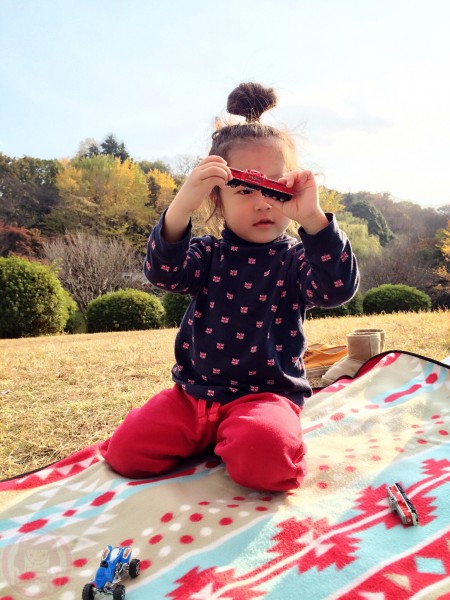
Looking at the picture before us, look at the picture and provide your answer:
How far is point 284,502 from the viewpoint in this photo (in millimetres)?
1321

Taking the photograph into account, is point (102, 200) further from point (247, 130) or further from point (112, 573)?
point (112, 573)

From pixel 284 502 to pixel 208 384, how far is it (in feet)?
1.67

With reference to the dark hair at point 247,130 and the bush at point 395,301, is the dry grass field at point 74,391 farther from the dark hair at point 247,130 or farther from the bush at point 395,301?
the bush at point 395,301

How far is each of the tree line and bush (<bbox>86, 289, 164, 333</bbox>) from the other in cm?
519

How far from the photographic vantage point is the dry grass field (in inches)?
75.4

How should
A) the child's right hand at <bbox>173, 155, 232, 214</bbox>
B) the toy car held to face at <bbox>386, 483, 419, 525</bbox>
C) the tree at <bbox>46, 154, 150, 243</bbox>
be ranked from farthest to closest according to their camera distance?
the tree at <bbox>46, 154, 150, 243</bbox> → the child's right hand at <bbox>173, 155, 232, 214</bbox> → the toy car held to face at <bbox>386, 483, 419, 525</bbox>

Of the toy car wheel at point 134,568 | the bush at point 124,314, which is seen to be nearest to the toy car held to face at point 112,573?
the toy car wheel at point 134,568

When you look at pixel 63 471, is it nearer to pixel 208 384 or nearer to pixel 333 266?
pixel 208 384

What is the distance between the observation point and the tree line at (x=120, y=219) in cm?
1933

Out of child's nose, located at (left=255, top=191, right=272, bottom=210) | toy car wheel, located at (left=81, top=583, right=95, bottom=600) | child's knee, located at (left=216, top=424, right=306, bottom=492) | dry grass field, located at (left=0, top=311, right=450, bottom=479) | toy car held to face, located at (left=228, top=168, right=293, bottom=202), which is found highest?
toy car held to face, located at (left=228, top=168, right=293, bottom=202)

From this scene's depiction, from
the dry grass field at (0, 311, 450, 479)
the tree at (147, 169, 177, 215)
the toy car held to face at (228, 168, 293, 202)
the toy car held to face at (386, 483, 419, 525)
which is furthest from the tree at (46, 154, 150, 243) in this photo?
the toy car held to face at (386, 483, 419, 525)

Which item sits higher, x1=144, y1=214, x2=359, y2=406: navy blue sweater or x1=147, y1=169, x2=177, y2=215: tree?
x1=147, y1=169, x2=177, y2=215: tree

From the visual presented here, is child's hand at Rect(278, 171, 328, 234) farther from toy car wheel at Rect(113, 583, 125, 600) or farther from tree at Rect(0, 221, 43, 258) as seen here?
tree at Rect(0, 221, 43, 258)

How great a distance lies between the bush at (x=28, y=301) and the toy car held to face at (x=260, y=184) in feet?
30.0
